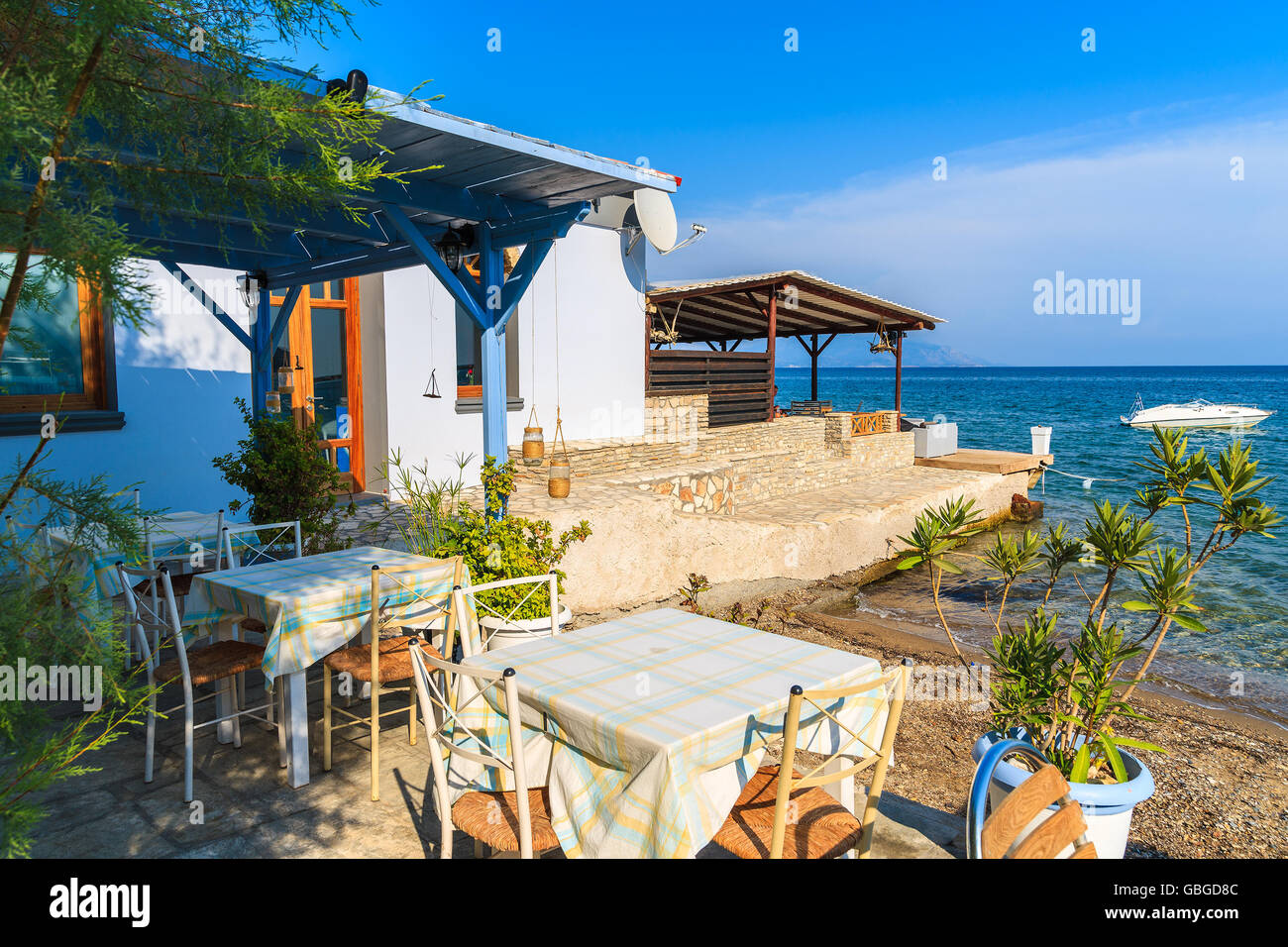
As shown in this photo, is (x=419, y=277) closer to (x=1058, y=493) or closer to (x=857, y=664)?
(x=857, y=664)

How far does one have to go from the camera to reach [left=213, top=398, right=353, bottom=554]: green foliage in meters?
6.94

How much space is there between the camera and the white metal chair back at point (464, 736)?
2400 mm

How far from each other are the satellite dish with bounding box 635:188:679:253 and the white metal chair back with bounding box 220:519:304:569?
5227mm

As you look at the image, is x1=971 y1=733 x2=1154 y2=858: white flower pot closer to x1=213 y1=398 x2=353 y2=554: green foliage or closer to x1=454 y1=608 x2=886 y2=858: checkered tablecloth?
x1=454 y1=608 x2=886 y2=858: checkered tablecloth

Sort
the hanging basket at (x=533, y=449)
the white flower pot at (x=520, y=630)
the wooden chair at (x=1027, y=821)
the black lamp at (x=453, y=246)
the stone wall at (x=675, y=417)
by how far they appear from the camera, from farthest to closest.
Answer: the stone wall at (x=675, y=417), the hanging basket at (x=533, y=449), the black lamp at (x=453, y=246), the white flower pot at (x=520, y=630), the wooden chair at (x=1027, y=821)

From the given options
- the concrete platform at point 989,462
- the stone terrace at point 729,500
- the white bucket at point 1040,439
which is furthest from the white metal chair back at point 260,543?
the white bucket at point 1040,439

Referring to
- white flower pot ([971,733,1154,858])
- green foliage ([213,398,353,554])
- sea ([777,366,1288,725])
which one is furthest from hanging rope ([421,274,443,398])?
white flower pot ([971,733,1154,858])

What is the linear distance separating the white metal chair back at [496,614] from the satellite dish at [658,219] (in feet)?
18.3

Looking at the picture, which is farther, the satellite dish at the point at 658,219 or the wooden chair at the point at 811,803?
the satellite dish at the point at 658,219

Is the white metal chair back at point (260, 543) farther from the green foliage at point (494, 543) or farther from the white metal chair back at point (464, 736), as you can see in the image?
the white metal chair back at point (464, 736)

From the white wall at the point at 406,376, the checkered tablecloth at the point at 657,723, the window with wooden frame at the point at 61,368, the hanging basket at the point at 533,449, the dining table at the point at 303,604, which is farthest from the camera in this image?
the hanging basket at the point at 533,449

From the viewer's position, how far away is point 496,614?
4.91m

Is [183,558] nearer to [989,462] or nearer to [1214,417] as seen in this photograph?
[989,462]
